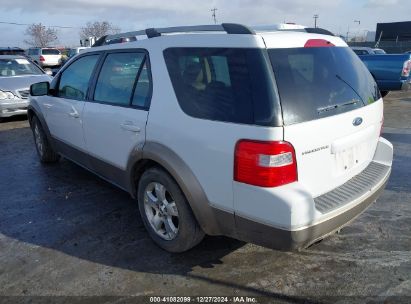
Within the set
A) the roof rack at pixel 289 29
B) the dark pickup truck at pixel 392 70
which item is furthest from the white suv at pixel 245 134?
the dark pickup truck at pixel 392 70

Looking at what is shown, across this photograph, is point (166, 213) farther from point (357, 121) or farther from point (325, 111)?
point (357, 121)

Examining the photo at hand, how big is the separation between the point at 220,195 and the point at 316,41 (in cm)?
Answer: 134

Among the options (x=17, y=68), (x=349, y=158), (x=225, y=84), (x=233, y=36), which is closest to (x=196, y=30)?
(x=233, y=36)

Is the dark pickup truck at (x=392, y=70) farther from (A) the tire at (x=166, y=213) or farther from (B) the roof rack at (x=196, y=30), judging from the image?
(A) the tire at (x=166, y=213)

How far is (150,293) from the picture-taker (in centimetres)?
276

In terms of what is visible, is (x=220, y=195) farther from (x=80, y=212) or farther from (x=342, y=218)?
(x=80, y=212)

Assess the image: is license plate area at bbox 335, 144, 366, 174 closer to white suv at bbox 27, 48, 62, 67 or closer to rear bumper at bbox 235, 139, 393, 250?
rear bumper at bbox 235, 139, 393, 250

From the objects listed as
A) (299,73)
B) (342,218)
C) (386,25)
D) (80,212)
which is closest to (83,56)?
(80,212)

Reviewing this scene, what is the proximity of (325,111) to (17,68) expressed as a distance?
10.1m

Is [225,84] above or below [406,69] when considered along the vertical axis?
above

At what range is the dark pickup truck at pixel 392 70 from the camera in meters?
10.8

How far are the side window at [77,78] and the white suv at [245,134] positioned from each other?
25.7 inches

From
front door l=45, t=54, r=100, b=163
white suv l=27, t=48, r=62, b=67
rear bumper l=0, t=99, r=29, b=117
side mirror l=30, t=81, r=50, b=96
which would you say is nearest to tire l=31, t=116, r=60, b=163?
front door l=45, t=54, r=100, b=163

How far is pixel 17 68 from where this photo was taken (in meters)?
10.5
